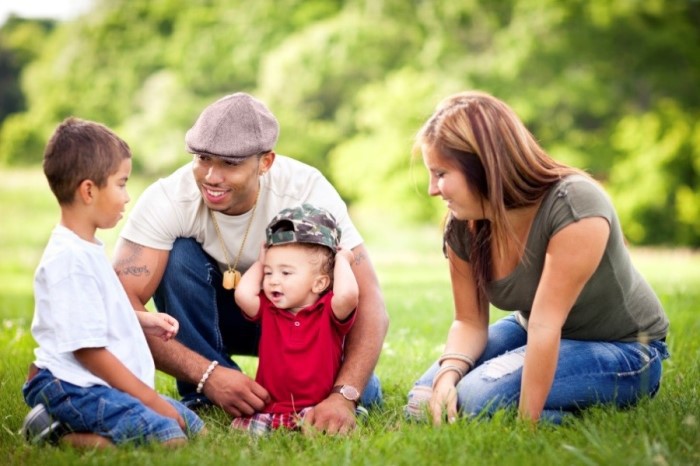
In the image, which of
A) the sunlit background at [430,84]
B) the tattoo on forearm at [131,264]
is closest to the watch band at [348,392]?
the tattoo on forearm at [131,264]

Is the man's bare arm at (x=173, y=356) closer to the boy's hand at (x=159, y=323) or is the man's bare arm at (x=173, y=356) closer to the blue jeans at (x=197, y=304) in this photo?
the blue jeans at (x=197, y=304)

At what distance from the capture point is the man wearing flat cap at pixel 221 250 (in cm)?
369

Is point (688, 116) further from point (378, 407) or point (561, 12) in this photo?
point (378, 407)

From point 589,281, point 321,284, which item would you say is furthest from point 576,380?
point 321,284

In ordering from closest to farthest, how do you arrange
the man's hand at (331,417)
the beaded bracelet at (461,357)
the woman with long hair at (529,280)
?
the woman with long hair at (529,280), the man's hand at (331,417), the beaded bracelet at (461,357)

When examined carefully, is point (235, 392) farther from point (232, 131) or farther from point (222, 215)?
point (232, 131)

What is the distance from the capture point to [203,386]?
3727 millimetres

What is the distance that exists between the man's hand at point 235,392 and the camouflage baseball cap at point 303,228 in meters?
0.62

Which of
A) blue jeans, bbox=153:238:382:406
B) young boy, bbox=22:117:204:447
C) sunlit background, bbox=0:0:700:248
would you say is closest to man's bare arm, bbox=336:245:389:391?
blue jeans, bbox=153:238:382:406

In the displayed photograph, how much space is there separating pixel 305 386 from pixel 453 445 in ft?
2.88

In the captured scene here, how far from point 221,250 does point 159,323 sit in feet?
2.45

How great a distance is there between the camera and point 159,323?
11.1 feet

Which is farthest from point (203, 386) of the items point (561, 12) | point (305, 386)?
point (561, 12)

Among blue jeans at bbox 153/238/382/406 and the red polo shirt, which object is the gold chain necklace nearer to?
blue jeans at bbox 153/238/382/406
